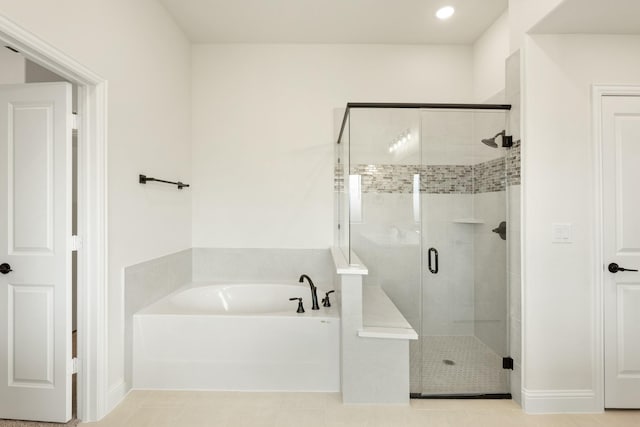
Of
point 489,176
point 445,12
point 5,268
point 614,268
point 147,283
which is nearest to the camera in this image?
point 5,268

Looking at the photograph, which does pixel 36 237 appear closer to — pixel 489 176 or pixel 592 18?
pixel 489 176

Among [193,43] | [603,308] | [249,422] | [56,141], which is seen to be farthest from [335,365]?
[193,43]

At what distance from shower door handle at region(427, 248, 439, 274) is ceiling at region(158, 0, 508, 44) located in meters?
2.00

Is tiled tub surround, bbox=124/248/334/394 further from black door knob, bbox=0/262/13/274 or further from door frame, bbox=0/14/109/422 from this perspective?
black door knob, bbox=0/262/13/274

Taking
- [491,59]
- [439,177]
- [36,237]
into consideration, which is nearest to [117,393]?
[36,237]

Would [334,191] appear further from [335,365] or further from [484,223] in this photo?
[335,365]

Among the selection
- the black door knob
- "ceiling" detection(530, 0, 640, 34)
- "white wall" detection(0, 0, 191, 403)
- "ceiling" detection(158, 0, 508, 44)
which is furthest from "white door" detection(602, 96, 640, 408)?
the black door knob

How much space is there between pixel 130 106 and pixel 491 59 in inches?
120

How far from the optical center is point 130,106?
242 centimetres

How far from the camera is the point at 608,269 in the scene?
216 centimetres

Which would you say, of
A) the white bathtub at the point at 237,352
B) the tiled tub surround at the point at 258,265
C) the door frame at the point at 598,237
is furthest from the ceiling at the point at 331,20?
the white bathtub at the point at 237,352

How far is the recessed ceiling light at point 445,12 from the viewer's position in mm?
2918

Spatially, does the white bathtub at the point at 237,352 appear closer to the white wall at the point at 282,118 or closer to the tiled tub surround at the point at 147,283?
the tiled tub surround at the point at 147,283

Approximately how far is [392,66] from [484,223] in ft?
6.34
